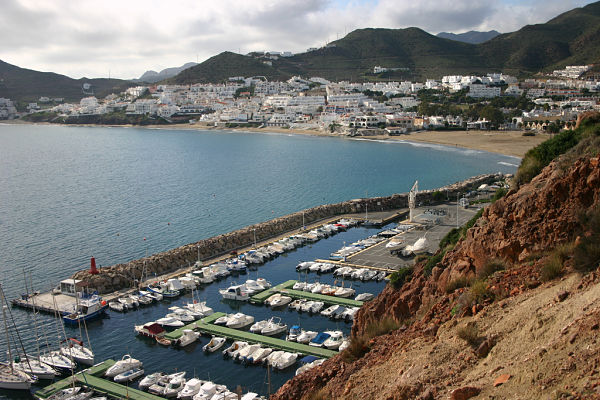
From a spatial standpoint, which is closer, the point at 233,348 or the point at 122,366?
the point at 122,366

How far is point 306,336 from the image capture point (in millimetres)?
17188

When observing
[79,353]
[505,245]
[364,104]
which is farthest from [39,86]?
[505,245]

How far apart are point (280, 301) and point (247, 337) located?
3357 millimetres

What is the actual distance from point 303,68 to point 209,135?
7707cm

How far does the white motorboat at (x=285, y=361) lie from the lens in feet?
50.6

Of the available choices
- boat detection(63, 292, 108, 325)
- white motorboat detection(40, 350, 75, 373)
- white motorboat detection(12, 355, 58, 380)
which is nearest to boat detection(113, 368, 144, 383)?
white motorboat detection(40, 350, 75, 373)

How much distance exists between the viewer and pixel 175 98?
138m

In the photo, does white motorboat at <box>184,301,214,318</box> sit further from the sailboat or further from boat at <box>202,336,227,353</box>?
the sailboat

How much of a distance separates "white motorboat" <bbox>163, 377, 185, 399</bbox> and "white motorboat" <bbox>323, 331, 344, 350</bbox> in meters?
4.56

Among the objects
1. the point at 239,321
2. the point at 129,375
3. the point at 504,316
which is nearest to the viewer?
the point at 504,316

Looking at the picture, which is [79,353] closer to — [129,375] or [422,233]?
[129,375]

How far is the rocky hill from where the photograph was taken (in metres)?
5.02

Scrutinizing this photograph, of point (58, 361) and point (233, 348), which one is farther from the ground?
point (58, 361)

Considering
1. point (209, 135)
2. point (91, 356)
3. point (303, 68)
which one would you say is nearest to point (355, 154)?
point (209, 135)
